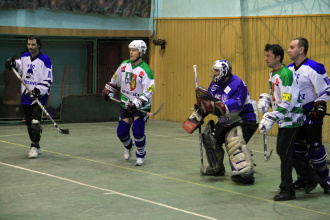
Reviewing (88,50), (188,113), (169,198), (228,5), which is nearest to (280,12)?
(228,5)

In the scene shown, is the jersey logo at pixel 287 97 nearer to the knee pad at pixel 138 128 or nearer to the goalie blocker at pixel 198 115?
the goalie blocker at pixel 198 115

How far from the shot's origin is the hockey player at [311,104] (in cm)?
849

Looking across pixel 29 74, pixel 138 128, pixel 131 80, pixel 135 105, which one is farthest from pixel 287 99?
pixel 29 74

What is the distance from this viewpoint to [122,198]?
830cm

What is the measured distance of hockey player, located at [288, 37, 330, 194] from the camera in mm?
8492

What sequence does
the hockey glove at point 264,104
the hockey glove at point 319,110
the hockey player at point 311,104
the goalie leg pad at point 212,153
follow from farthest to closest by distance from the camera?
the goalie leg pad at point 212,153 < the hockey glove at point 264,104 < the hockey player at point 311,104 < the hockey glove at point 319,110

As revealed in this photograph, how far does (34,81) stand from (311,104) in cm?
520

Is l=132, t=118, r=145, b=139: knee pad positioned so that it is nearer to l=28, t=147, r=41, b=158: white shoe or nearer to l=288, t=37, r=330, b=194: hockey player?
l=28, t=147, r=41, b=158: white shoe

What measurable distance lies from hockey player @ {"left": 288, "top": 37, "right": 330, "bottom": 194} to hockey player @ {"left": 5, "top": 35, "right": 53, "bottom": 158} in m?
4.70

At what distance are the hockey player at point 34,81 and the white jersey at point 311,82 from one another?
476cm

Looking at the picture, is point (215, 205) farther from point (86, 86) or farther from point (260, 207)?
point (86, 86)

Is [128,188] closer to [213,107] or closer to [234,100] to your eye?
[213,107]

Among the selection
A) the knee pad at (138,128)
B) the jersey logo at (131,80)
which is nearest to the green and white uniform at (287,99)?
the knee pad at (138,128)

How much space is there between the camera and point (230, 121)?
944cm
